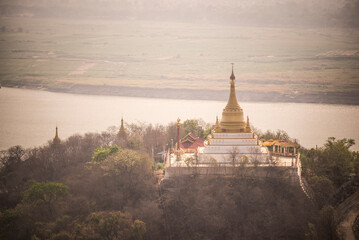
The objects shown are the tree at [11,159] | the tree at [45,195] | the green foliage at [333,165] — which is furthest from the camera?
the tree at [11,159]

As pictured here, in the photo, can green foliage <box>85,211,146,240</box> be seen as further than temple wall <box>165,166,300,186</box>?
No

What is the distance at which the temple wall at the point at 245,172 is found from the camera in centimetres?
4465

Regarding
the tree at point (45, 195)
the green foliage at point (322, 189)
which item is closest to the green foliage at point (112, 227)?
the tree at point (45, 195)

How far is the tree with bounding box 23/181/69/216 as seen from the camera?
4150 cm

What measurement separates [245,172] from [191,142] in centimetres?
1001

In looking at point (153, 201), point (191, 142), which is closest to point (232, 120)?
point (191, 142)

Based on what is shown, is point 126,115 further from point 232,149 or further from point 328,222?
point 328,222

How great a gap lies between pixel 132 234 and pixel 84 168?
10.8 metres

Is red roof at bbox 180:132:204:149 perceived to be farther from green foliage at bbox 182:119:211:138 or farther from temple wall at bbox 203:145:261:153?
temple wall at bbox 203:145:261:153

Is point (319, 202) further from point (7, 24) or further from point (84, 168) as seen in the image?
point (7, 24)

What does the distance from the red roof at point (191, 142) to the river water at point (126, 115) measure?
760 inches

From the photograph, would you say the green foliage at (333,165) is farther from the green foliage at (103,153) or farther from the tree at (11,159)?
the tree at (11,159)

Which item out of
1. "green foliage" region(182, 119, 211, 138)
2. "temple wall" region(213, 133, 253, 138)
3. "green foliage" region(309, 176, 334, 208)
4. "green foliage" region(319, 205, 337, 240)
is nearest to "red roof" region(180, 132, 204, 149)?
"green foliage" region(182, 119, 211, 138)

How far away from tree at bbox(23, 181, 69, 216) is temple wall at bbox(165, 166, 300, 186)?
26.3ft
